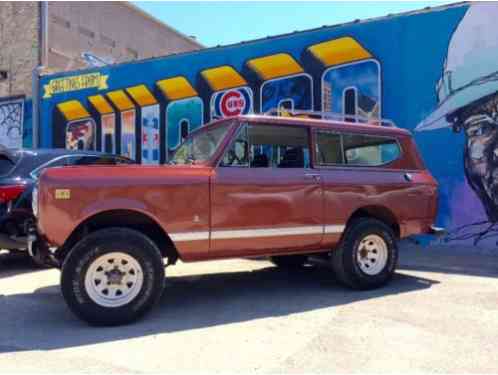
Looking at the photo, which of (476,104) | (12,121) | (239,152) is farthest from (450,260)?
(12,121)

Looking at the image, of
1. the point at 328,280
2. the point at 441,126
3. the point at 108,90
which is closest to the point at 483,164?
the point at 441,126

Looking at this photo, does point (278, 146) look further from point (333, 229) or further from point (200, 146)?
point (333, 229)

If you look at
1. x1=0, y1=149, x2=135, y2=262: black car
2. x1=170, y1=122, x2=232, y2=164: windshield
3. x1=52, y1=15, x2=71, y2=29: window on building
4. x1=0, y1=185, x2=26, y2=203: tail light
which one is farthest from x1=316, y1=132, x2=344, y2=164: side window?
x1=52, y1=15, x2=71, y2=29: window on building

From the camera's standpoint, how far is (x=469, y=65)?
8.30 m

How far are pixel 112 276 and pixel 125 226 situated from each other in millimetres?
559

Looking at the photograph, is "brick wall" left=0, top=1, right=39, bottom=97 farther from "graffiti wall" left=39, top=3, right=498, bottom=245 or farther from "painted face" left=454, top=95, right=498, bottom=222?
"painted face" left=454, top=95, right=498, bottom=222

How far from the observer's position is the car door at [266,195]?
15.5 ft

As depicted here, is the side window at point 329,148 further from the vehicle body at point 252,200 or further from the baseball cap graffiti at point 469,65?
the baseball cap graffiti at point 469,65

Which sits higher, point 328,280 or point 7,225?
point 7,225

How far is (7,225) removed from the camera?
18.7ft

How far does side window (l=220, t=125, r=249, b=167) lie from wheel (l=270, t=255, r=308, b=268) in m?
2.15

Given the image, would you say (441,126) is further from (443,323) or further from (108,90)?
(108,90)

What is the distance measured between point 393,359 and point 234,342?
4.02ft

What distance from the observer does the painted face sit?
Answer: 8.03 meters
